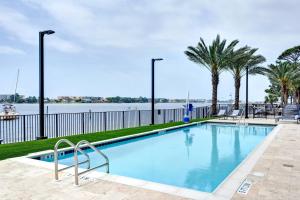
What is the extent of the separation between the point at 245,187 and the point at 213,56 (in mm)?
15439

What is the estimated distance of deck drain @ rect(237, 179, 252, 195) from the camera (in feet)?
12.2

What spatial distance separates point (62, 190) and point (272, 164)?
4081 millimetres

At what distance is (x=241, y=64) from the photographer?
68.3 ft

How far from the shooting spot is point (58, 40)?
15766 millimetres

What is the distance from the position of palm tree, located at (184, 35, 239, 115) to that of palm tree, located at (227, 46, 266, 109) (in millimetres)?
1091

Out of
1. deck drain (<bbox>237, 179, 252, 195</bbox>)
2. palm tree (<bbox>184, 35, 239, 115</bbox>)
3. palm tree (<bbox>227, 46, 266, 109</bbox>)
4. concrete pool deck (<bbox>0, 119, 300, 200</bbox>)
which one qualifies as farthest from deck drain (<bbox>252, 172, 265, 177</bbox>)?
palm tree (<bbox>227, 46, 266, 109</bbox>)

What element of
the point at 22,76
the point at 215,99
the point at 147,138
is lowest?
the point at 147,138

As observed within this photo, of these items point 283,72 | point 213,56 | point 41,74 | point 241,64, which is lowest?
point 41,74

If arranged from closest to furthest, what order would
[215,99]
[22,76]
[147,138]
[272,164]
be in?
1. [272,164]
2. [147,138]
3. [215,99]
4. [22,76]

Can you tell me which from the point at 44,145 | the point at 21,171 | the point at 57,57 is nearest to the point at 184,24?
the point at 57,57

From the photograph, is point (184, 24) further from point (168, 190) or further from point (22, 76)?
point (22, 76)

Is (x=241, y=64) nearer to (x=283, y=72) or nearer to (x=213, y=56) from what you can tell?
(x=213, y=56)

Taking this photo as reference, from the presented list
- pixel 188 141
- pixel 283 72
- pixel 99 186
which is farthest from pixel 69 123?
pixel 283 72

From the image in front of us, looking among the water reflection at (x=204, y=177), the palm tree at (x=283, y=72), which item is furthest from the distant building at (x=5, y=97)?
the water reflection at (x=204, y=177)
